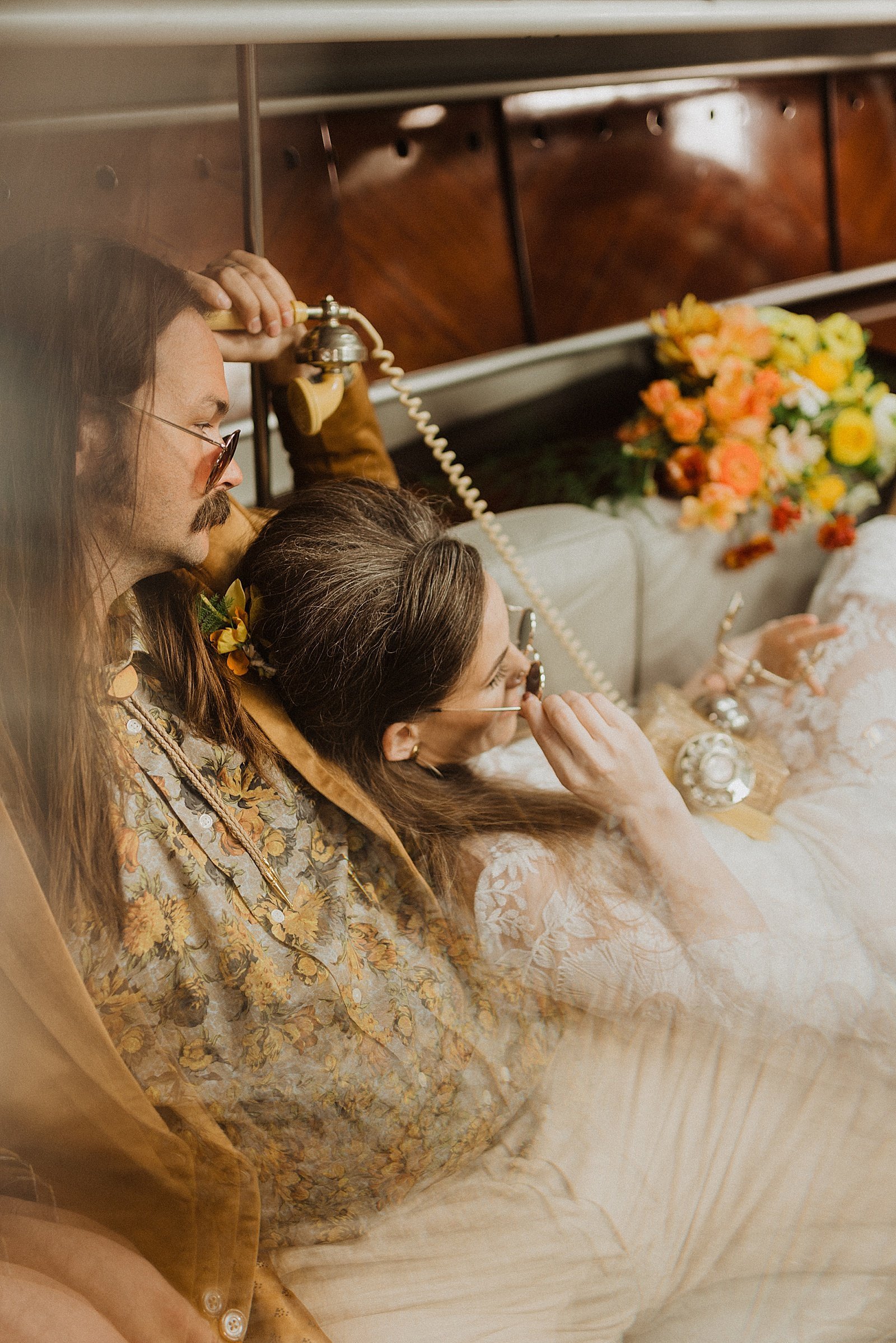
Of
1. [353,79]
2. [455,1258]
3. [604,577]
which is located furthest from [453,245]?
[455,1258]

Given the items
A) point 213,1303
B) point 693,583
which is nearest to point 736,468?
point 693,583

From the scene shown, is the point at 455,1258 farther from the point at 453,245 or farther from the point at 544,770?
the point at 453,245

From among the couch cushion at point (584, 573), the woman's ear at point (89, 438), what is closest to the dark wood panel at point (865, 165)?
the couch cushion at point (584, 573)

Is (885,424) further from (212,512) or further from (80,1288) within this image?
(80,1288)

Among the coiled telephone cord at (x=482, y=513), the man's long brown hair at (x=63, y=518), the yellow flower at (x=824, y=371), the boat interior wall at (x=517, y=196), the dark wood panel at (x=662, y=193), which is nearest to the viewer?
the man's long brown hair at (x=63, y=518)

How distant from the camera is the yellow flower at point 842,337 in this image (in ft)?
4.30

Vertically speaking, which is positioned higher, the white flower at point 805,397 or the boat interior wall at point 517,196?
the boat interior wall at point 517,196

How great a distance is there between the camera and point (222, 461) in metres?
0.57

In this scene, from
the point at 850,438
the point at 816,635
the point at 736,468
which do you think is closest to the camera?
the point at 816,635

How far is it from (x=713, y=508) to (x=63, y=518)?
91 centimetres

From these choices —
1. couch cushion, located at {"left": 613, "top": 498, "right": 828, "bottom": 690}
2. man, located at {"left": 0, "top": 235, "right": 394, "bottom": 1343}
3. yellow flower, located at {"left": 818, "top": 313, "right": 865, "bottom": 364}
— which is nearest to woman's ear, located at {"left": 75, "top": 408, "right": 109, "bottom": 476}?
man, located at {"left": 0, "top": 235, "right": 394, "bottom": 1343}

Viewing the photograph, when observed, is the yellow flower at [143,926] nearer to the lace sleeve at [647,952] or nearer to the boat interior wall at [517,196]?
the lace sleeve at [647,952]

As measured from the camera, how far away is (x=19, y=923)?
1.66ft

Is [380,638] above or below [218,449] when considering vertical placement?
below
